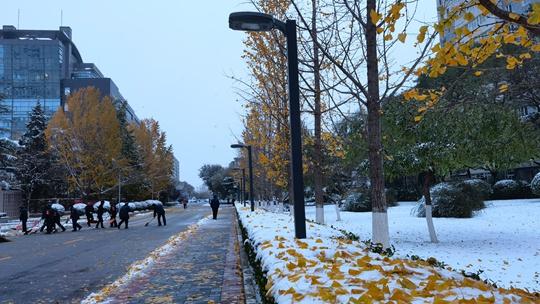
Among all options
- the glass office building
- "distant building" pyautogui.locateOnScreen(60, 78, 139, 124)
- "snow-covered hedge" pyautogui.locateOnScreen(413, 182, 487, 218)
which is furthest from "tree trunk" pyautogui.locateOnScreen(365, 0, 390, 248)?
the glass office building

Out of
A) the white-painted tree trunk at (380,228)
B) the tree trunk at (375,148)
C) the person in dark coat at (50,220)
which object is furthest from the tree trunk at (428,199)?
the person in dark coat at (50,220)

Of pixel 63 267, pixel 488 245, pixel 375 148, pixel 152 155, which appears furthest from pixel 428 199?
pixel 152 155

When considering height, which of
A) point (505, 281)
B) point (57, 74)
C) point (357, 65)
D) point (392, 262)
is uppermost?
point (57, 74)

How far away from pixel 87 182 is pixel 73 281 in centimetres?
3720

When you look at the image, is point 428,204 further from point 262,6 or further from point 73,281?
point 73,281

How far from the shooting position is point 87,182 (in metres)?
44.5

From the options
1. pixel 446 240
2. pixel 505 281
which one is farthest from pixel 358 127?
pixel 505 281

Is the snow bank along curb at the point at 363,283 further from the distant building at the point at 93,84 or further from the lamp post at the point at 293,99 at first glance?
the distant building at the point at 93,84

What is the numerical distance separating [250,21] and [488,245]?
985cm

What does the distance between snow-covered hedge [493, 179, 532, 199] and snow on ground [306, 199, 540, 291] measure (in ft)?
49.8

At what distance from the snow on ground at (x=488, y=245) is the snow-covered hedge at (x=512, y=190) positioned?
1519cm

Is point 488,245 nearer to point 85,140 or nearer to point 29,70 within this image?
point 85,140

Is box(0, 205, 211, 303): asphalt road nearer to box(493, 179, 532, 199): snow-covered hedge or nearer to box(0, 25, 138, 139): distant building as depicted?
box(493, 179, 532, 199): snow-covered hedge

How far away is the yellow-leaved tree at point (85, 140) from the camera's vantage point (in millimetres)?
42906
